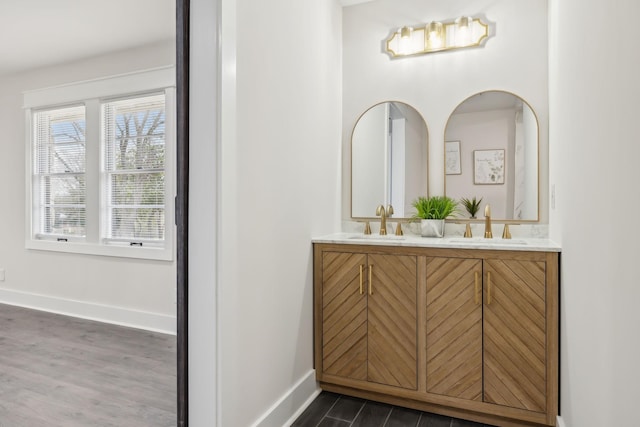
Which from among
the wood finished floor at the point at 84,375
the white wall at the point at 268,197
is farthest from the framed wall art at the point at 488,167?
the wood finished floor at the point at 84,375

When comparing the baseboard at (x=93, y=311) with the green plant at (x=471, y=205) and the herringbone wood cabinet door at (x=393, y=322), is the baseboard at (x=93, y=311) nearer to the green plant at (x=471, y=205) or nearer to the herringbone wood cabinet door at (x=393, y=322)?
the herringbone wood cabinet door at (x=393, y=322)

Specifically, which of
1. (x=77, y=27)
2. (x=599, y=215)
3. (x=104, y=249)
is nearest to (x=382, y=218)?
(x=599, y=215)

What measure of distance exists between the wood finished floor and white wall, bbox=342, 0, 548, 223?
173cm

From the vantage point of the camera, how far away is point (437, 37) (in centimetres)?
263

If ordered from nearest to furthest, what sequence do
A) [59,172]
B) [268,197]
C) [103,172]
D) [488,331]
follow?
[268,197] → [488,331] → [103,172] → [59,172]

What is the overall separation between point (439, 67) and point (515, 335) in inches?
68.8

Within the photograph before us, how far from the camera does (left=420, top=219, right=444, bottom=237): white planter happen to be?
2.53 metres

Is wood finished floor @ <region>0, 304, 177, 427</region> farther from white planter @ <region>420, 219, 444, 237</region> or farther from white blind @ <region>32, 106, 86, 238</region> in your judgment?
white planter @ <region>420, 219, 444, 237</region>

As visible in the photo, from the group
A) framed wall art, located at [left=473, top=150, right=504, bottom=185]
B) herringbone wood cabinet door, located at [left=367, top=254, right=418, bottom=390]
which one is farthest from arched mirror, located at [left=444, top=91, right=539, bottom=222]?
herringbone wood cabinet door, located at [left=367, top=254, right=418, bottom=390]

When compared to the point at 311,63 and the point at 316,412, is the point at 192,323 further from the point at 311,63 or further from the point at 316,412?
the point at 311,63

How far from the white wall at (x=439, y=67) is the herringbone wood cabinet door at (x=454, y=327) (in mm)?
743

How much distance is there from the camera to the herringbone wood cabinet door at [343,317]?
229 centimetres

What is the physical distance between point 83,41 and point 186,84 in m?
2.90

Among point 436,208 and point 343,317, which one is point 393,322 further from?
point 436,208
